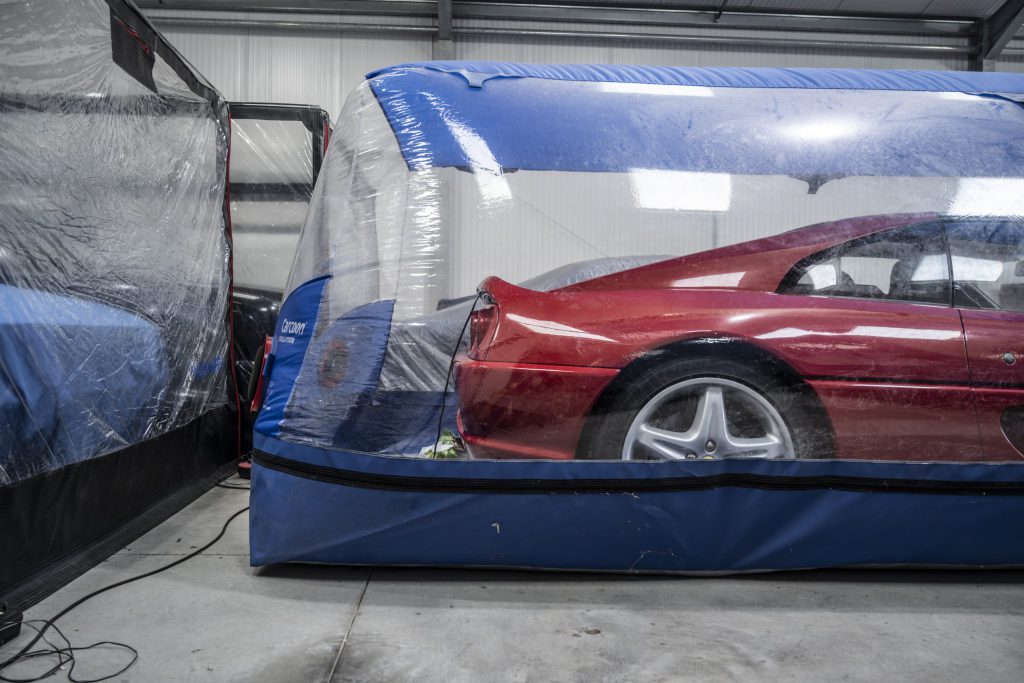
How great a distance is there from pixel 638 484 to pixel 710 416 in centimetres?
30

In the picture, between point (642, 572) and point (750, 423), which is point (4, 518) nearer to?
point (642, 572)

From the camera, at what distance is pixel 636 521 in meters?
1.98

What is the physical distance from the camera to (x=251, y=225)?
4016mm

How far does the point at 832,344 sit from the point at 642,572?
90cm

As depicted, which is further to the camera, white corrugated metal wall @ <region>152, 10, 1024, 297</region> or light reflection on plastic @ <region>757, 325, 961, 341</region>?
white corrugated metal wall @ <region>152, 10, 1024, 297</region>

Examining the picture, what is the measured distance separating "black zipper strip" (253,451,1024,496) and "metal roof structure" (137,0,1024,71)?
614cm

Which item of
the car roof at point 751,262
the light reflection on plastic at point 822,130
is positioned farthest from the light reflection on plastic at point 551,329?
the light reflection on plastic at point 822,130

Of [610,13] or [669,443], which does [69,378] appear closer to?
[669,443]

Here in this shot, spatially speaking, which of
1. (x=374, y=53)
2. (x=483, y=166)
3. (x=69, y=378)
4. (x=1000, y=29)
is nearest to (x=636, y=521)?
(x=483, y=166)

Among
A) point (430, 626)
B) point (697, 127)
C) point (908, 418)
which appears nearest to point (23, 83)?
point (430, 626)

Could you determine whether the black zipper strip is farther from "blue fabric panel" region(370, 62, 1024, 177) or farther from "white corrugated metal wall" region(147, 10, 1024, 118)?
"white corrugated metal wall" region(147, 10, 1024, 118)

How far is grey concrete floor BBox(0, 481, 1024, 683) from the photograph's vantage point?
1.54m

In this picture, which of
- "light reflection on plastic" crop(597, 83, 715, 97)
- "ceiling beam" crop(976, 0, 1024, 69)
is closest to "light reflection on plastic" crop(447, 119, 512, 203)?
"light reflection on plastic" crop(597, 83, 715, 97)

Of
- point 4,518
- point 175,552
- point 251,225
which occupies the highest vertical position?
point 251,225
